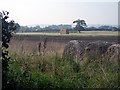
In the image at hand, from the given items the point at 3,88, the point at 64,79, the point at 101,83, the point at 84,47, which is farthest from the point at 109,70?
the point at 3,88

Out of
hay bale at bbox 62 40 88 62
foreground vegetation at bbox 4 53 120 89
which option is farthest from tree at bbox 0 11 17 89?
hay bale at bbox 62 40 88 62

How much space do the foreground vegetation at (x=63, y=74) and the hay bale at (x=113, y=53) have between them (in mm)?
243

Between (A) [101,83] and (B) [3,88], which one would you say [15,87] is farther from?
(A) [101,83]

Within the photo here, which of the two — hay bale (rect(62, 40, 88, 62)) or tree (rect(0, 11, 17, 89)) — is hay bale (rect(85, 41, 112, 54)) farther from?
tree (rect(0, 11, 17, 89))

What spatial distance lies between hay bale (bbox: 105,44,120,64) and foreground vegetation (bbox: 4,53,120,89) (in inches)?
9.6

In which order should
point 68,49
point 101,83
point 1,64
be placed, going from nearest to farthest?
point 1,64
point 101,83
point 68,49

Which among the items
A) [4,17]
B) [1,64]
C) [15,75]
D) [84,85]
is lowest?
[84,85]

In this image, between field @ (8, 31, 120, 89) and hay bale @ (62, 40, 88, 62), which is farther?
hay bale @ (62, 40, 88, 62)

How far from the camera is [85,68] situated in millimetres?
6922

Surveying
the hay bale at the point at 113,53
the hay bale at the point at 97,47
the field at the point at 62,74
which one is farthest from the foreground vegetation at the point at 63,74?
the hay bale at the point at 97,47

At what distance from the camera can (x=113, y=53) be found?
730 centimetres

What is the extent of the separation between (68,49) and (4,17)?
460 cm

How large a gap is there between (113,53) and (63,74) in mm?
2195

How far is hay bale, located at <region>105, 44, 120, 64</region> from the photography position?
6.88 m
